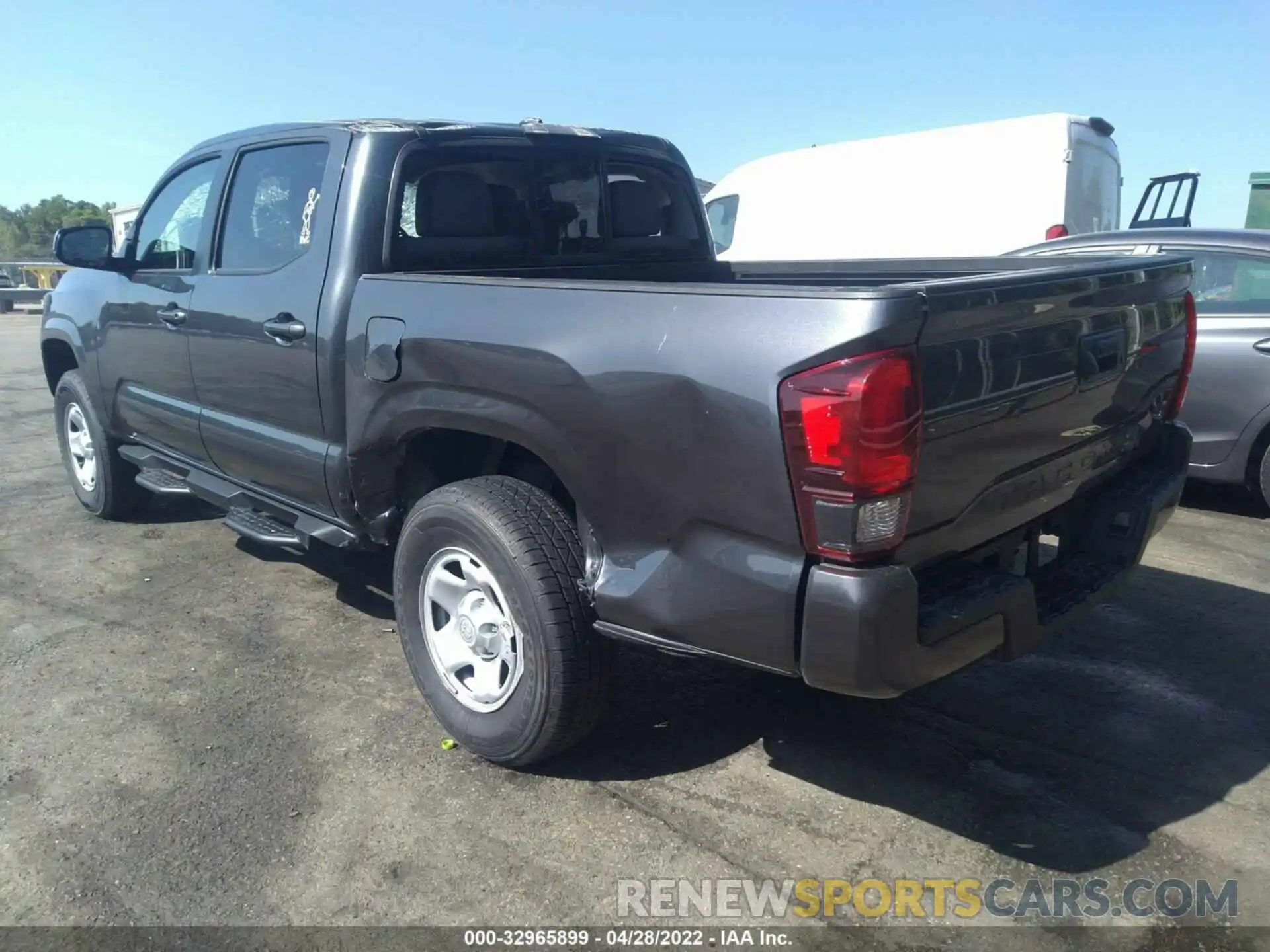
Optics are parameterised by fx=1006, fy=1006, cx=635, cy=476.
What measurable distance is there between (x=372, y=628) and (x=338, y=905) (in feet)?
6.03

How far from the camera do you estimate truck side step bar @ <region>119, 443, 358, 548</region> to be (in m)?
3.82

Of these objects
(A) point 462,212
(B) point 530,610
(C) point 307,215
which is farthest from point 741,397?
(C) point 307,215

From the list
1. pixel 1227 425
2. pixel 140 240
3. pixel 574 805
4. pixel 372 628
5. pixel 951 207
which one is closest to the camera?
pixel 574 805

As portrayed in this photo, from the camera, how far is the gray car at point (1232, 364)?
5516 mm

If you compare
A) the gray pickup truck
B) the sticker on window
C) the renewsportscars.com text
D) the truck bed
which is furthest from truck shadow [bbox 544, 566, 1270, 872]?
the sticker on window

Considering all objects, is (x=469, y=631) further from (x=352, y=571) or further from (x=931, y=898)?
(x=352, y=571)

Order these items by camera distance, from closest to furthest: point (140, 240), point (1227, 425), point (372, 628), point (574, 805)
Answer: point (574, 805)
point (372, 628)
point (140, 240)
point (1227, 425)

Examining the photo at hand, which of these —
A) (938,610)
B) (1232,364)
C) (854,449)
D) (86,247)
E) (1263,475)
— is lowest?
(1263,475)

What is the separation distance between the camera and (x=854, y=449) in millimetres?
2176

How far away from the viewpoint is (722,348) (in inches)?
92.6

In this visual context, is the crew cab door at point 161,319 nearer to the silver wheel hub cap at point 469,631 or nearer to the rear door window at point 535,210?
the rear door window at point 535,210

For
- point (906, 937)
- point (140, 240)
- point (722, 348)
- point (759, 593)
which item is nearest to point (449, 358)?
point (722, 348)

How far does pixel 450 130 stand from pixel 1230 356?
445 cm

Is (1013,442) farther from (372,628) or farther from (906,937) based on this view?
(372,628)
